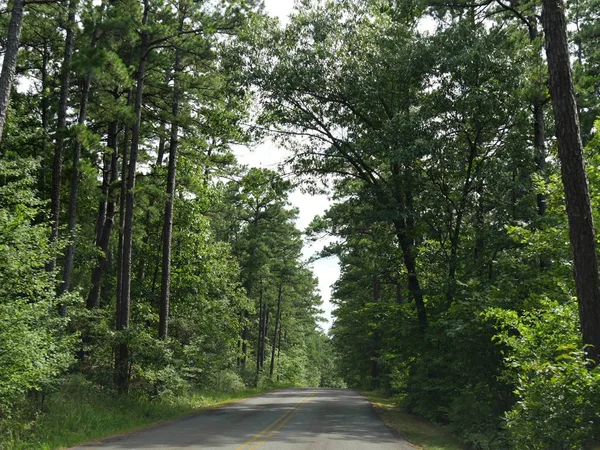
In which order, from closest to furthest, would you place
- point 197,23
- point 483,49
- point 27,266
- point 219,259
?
point 27,266 → point 483,49 → point 197,23 → point 219,259

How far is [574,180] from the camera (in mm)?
9023

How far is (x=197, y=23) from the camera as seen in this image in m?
19.1

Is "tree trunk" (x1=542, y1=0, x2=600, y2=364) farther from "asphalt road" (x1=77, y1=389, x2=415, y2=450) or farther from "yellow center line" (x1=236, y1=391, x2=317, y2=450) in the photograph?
"yellow center line" (x1=236, y1=391, x2=317, y2=450)

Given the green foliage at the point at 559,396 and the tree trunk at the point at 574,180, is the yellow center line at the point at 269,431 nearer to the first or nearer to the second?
the green foliage at the point at 559,396

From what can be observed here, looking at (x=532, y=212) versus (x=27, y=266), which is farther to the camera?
(x=532, y=212)

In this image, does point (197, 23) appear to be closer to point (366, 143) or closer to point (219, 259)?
point (366, 143)

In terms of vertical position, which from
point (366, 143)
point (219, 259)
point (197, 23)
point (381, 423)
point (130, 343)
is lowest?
point (381, 423)

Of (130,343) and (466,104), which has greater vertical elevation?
(466,104)

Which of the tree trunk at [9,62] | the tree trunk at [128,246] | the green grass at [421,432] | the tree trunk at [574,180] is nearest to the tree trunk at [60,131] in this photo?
the tree trunk at [128,246]

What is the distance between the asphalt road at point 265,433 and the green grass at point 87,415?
685 millimetres

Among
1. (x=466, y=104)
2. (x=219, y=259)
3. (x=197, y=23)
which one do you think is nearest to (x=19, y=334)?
(x=197, y=23)

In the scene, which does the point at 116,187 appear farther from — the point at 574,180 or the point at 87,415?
the point at 574,180

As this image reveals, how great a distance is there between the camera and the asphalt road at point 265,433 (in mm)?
11000

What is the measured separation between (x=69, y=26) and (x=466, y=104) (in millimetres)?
13515
